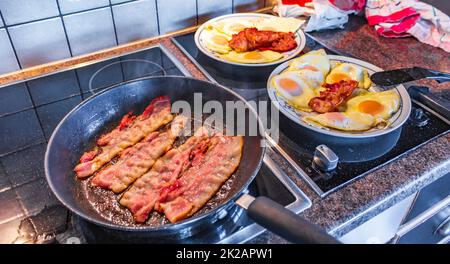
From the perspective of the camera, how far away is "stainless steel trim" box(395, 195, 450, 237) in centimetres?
93

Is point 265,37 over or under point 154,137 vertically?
over

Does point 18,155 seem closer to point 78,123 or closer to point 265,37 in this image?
point 78,123

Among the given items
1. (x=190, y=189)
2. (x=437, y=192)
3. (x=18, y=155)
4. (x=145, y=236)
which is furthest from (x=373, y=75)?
(x=18, y=155)

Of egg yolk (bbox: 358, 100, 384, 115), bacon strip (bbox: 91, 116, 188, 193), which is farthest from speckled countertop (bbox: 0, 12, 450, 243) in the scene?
bacon strip (bbox: 91, 116, 188, 193)

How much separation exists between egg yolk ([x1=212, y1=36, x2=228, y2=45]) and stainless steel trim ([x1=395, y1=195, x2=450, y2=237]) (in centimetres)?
71

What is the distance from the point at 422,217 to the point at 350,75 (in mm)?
417

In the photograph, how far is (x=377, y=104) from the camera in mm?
862

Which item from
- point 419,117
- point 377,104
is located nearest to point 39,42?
point 377,104

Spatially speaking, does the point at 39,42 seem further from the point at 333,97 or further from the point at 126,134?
the point at 333,97

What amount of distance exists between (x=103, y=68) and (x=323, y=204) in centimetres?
72

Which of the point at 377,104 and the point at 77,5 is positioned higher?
the point at 77,5

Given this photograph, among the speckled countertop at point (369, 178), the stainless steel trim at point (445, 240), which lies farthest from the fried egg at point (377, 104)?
the stainless steel trim at point (445, 240)

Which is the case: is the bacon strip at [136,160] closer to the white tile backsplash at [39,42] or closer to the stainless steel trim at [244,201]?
the stainless steel trim at [244,201]
